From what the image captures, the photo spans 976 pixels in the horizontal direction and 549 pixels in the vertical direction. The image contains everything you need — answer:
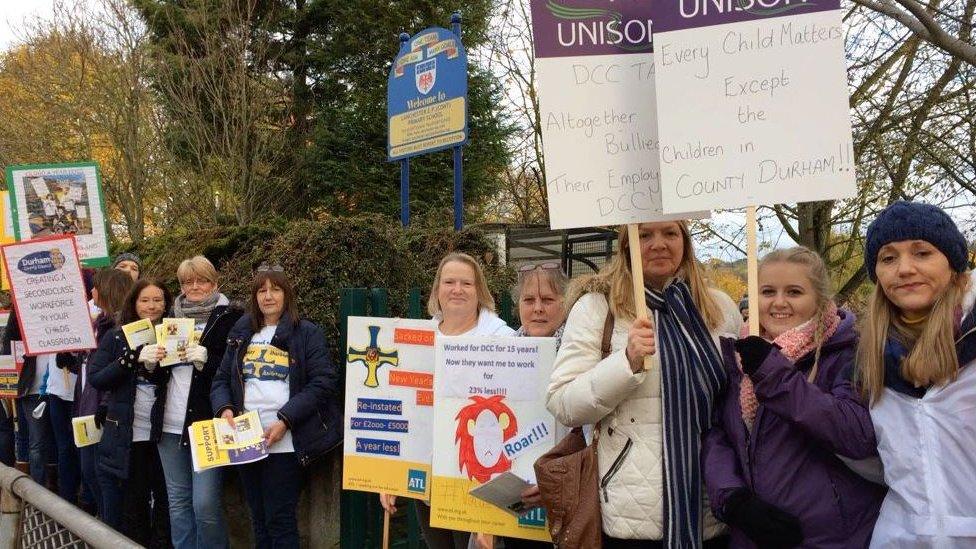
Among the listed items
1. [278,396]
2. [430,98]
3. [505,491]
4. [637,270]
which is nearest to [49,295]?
[278,396]

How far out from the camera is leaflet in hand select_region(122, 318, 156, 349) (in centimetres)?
478

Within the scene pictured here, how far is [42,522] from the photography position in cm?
277

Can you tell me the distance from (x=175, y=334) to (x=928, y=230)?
4104 mm

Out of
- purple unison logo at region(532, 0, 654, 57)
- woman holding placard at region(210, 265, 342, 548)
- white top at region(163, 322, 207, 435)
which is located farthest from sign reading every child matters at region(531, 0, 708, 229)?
white top at region(163, 322, 207, 435)

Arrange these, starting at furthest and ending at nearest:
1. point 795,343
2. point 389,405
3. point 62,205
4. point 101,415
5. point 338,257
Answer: point 62,205 → point 338,257 → point 101,415 → point 389,405 → point 795,343

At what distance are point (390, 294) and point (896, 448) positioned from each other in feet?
15.0

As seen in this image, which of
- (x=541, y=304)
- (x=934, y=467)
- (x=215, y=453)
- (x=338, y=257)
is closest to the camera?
(x=934, y=467)

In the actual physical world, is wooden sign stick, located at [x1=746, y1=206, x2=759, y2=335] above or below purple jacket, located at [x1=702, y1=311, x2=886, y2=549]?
above

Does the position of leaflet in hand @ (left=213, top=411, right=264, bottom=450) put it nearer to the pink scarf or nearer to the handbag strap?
the handbag strap

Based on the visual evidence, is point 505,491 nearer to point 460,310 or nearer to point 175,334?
point 460,310

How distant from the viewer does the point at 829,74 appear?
94.7 inches

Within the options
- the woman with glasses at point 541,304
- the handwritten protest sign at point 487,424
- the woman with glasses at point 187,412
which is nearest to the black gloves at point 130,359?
the woman with glasses at point 187,412

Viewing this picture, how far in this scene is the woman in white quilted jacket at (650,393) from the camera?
8.04 feet

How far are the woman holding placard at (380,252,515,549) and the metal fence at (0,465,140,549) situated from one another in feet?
5.63
